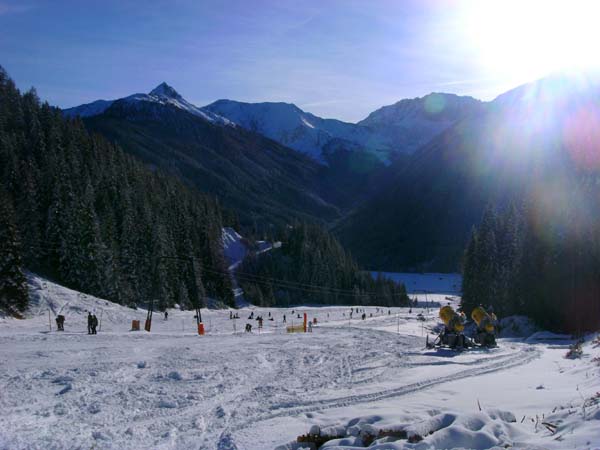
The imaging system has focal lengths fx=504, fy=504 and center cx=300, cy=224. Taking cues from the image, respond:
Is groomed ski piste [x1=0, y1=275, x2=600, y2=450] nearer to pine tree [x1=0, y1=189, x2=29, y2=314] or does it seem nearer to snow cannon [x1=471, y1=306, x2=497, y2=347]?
snow cannon [x1=471, y1=306, x2=497, y2=347]

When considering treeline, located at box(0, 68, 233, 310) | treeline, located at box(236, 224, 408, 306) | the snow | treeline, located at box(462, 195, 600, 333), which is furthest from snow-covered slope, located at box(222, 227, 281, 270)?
treeline, located at box(462, 195, 600, 333)

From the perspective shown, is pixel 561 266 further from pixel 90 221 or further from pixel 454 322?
pixel 90 221

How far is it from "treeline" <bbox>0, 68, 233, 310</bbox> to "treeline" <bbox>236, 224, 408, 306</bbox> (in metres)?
19.1

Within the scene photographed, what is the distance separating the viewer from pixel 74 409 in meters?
14.0

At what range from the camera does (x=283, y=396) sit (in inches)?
610

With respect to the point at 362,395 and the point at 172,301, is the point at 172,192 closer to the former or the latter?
the point at 172,301

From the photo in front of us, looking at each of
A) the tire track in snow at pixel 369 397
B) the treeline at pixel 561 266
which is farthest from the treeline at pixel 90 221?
the treeline at pixel 561 266

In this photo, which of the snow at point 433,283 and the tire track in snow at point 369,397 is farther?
the snow at point 433,283

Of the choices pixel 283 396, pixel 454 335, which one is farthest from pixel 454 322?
pixel 283 396

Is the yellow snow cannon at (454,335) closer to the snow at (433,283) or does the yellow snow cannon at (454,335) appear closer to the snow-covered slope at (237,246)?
the snow-covered slope at (237,246)

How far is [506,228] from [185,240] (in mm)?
44867

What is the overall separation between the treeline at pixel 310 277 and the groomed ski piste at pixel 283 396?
227 feet

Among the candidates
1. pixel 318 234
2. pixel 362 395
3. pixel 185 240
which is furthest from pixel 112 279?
pixel 318 234

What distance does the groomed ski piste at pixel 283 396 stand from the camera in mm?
9547
